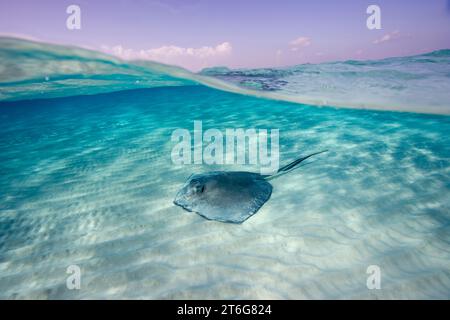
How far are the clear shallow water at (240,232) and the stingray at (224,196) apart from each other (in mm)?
352

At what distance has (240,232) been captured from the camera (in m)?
3.85

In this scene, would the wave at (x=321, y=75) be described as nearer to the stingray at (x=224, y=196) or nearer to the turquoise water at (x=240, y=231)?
the turquoise water at (x=240, y=231)

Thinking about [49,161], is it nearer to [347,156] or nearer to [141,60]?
[141,60]

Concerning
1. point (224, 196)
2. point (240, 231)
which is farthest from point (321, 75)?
point (240, 231)

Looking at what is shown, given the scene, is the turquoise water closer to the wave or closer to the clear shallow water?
the clear shallow water

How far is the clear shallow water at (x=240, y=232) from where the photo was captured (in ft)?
9.60

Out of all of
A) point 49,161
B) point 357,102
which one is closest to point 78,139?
point 49,161

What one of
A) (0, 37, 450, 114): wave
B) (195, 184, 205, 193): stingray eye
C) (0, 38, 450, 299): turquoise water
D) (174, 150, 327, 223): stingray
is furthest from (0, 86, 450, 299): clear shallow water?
(0, 37, 450, 114): wave

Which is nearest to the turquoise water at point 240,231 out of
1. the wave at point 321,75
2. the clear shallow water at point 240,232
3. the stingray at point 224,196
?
the clear shallow water at point 240,232

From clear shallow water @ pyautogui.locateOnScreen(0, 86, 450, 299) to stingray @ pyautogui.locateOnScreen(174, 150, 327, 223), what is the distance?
1.15ft

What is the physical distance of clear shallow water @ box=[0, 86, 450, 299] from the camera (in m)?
2.93

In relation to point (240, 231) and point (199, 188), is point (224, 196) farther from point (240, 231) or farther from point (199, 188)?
point (240, 231)
